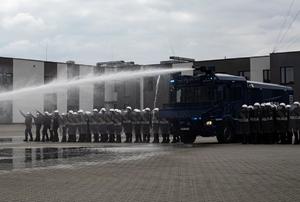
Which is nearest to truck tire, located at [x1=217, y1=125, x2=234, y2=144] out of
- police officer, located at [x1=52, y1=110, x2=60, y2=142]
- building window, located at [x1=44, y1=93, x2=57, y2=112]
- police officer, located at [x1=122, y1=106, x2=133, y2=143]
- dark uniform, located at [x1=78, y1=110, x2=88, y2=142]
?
police officer, located at [x1=122, y1=106, x2=133, y2=143]

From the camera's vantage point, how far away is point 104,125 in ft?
99.5

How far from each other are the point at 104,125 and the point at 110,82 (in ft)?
88.6

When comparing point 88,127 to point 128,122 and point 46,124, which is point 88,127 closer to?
point 128,122

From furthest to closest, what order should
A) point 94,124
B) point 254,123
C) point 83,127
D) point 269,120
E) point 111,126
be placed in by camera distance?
point 83,127 → point 94,124 → point 111,126 → point 254,123 → point 269,120

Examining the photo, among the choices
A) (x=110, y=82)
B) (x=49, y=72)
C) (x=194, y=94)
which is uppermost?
(x=49, y=72)

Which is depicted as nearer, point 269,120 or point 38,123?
point 269,120

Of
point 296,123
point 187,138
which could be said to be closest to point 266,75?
point 187,138

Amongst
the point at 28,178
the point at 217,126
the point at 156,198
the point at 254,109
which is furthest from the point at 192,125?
the point at 156,198

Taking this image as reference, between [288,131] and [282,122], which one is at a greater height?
[282,122]

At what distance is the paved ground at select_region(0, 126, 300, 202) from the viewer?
10.0 metres

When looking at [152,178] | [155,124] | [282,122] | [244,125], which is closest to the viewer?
[152,178]

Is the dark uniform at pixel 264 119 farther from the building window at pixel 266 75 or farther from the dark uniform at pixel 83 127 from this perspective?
the building window at pixel 266 75

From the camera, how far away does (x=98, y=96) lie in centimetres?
6034

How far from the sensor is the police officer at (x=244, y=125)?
26344 millimetres
